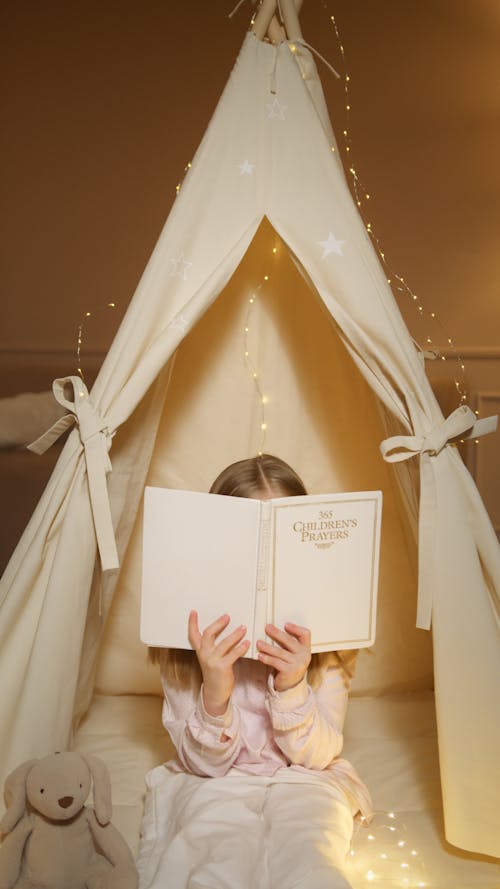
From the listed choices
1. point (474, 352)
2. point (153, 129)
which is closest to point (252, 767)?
point (474, 352)

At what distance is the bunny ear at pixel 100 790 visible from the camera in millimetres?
1196

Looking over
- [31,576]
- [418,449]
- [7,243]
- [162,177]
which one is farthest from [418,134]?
[31,576]

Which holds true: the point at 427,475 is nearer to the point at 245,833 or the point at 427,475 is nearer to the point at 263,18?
the point at 245,833

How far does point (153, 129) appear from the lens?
3.37m

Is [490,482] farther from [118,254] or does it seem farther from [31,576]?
[31,576]

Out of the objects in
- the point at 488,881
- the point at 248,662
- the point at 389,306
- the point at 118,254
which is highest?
the point at 118,254

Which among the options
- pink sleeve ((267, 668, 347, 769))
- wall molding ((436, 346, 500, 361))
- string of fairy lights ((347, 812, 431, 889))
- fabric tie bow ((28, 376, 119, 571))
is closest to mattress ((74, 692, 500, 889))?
string of fairy lights ((347, 812, 431, 889))

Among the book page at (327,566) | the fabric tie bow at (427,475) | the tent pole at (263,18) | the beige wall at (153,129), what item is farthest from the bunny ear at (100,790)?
the beige wall at (153,129)

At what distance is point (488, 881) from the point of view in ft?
4.33

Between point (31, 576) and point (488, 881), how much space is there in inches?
35.3

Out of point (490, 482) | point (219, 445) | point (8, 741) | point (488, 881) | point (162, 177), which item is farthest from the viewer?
point (490, 482)

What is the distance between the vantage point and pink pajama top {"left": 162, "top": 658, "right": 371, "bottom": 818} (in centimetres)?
134

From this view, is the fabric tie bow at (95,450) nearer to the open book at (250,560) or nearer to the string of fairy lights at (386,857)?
the open book at (250,560)

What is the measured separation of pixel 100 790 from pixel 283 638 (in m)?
0.35
